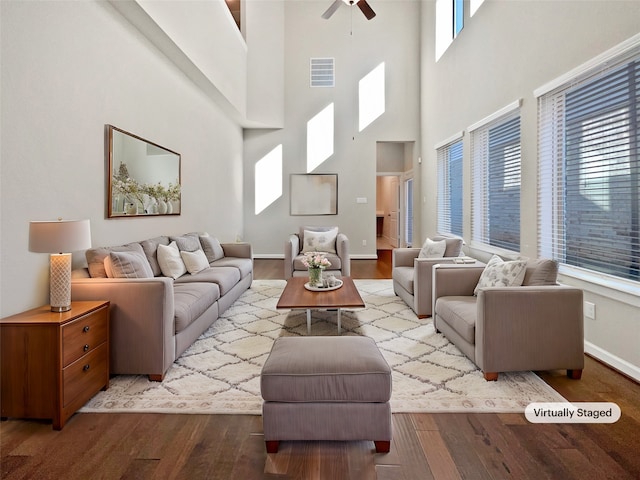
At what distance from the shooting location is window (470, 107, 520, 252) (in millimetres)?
Result: 4387

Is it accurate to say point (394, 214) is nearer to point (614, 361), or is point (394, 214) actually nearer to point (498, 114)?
point (498, 114)

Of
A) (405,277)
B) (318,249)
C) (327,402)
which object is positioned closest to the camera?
(327,402)

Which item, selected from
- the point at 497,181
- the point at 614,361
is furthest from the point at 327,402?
the point at 497,181

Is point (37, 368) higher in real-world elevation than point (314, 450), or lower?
higher

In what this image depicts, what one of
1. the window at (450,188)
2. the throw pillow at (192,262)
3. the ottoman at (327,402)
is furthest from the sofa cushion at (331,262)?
the ottoman at (327,402)

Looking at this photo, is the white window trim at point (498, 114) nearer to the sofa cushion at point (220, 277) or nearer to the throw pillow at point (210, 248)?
the sofa cushion at point (220, 277)

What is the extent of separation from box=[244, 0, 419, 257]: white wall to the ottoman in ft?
23.5

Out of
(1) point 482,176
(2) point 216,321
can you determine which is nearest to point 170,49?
(2) point 216,321

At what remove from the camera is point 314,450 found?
1.87 meters

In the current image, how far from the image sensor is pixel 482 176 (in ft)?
17.2

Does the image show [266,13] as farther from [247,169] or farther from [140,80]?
[140,80]

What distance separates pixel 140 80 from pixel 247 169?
4.76 m

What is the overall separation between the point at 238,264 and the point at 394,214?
299 inches

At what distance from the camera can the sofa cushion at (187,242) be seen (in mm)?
4510
